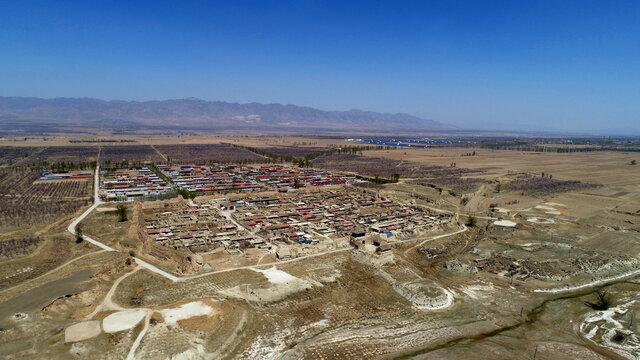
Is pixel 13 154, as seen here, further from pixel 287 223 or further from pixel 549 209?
pixel 549 209

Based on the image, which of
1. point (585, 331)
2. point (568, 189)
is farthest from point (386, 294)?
point (568, 189)

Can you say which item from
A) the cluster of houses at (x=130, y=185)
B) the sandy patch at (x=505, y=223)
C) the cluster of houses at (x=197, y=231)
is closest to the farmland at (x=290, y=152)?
the cluster of houses at (x=130, y=185)

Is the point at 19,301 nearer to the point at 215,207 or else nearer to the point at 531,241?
the point at 215,207

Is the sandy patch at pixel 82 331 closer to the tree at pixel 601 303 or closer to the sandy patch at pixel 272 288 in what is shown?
the sandy patch at pixel 272 288

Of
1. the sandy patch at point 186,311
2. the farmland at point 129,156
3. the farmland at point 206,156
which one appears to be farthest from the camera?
the farmland at point 206,156

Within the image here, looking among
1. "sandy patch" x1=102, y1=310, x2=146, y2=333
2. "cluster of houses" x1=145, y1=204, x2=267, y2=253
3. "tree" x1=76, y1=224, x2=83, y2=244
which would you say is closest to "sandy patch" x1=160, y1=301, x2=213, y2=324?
"sandy patch" x1=102, y1=310, x2=146, y2=333

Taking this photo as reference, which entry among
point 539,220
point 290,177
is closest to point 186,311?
point 539,220
